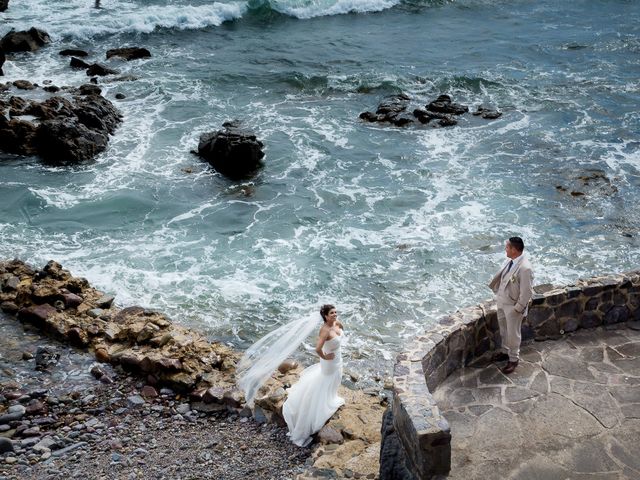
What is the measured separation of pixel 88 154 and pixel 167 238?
5425 mm

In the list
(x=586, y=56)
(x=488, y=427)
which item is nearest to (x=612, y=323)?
(x=488, y=427)

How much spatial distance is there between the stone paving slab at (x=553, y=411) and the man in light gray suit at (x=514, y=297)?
269 mm

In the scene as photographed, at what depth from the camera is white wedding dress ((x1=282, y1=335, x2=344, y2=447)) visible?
9.74m

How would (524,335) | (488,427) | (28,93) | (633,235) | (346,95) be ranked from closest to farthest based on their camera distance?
1. (488,427)
2. (524,335)
3. (633,235)
4. (28,93)
5. (346,95)

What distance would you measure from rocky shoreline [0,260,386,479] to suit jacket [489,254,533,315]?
2494 mm

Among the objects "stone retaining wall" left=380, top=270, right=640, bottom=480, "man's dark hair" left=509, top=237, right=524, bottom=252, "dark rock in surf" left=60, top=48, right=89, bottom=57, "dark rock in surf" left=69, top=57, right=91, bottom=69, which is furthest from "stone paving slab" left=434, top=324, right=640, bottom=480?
"dark rock in surf" left=60, top=48, right=89, bottom=57

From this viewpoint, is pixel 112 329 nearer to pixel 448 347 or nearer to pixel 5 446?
pixel 5 446

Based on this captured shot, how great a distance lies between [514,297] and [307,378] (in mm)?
3171

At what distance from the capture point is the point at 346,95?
26.3 m

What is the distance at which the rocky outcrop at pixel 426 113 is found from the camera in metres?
23.6

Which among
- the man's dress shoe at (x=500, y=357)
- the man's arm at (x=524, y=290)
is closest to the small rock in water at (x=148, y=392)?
the man's dress shoe at (x=500, y=357)

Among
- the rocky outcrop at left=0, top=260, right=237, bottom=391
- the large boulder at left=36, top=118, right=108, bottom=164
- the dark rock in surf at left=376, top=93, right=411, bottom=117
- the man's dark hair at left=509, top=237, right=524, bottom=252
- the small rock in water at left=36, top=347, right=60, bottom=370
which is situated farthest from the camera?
the dark rock in surf at left=376, top=93, right=411, bottom=117

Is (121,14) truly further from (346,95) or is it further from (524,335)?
(524,335)

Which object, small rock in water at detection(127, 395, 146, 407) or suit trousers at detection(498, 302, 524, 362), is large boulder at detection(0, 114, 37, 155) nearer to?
small rock in water at detection(127, 395, 146, 407)
